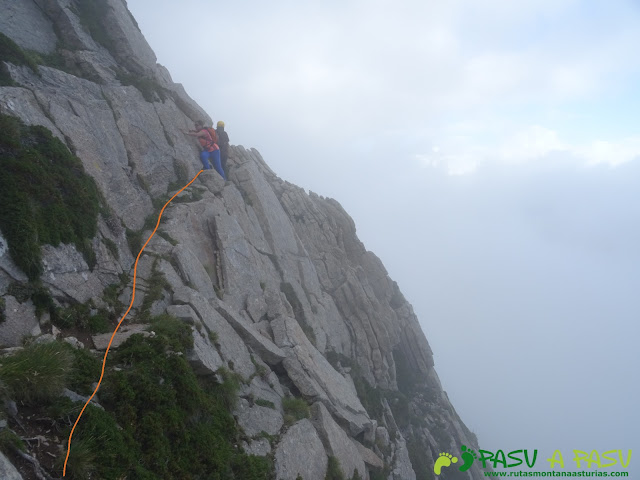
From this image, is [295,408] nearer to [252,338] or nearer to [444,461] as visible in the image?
[252,338]

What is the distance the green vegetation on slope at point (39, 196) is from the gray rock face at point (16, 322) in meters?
0.84

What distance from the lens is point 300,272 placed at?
26.0 meters

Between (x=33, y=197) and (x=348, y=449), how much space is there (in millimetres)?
13444

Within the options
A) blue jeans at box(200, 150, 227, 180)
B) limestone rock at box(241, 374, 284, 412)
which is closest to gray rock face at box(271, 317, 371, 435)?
limestone rock at box(241, 374, 284, 412)

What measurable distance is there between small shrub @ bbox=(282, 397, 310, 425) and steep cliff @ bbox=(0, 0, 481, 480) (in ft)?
0.16

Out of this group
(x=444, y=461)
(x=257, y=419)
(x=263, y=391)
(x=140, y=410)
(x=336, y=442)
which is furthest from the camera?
(x=444, y=461)

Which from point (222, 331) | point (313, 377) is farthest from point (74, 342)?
point (313, 377)

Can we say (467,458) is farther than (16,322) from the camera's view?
Yes

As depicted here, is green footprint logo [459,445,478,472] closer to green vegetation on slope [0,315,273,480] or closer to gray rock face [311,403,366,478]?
gray rock face [311,403,366,478]

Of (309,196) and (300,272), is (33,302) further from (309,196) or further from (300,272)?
(309,196)

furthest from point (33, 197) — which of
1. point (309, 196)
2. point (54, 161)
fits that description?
point (309, 196)

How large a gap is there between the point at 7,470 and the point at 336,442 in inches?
432

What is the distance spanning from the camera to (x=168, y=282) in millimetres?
13953

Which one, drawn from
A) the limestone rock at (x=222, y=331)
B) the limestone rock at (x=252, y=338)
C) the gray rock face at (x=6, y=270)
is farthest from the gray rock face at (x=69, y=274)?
the limestone rock at (x=252, y=338)
